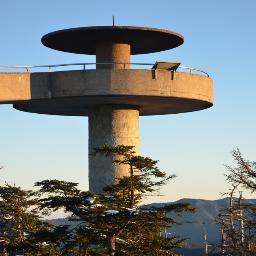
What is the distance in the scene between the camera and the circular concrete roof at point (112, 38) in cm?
4719

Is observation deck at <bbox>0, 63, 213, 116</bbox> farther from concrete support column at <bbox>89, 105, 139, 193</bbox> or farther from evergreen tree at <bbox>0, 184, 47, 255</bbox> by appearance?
evergreen tree at <bbox>0, 184, 47, 255</bbox>

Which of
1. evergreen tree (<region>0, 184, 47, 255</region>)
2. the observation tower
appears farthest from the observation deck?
evergreen tree (<region>0, 184, 47, 255</region>)

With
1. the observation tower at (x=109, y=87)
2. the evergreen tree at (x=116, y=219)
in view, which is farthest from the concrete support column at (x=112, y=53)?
the evergreen tree at (x=116, y=219)

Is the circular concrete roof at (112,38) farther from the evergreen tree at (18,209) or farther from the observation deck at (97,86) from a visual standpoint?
the evergreen tree at (18,209)

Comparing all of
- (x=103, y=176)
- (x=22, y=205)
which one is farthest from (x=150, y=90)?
(x=22, y=205)

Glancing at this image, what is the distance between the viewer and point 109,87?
4550cm

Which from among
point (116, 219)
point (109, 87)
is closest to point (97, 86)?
point (109, 87)

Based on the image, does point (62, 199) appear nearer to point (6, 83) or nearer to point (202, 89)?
point (6, 83)

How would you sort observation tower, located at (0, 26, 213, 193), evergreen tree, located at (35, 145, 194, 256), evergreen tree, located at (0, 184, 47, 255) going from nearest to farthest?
1. evergreen tree, located at (35, 145, 194, 256)
2. observation tower, located at (0, 26, 213, 193)
3. evergreen tree, located at (0, 184, 47, 255)

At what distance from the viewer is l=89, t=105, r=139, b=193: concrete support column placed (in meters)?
47.8

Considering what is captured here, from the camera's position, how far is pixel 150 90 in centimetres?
4641

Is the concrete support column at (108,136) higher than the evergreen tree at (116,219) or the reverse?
higher

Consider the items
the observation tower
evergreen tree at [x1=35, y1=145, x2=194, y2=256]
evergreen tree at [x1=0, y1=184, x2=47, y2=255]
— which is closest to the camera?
evergreen tree at [x1=35, y1=145, x2=194, y2=256]

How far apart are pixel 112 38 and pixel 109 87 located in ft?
13.3
